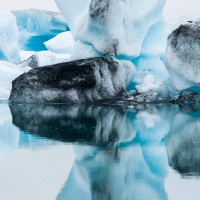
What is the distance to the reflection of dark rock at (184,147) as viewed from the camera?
410cm

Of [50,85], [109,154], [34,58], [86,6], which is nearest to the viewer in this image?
[109,154]

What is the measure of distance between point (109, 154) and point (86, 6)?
1059 centimetres

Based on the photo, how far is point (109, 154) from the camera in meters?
4.80

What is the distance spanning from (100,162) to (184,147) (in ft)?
3.77

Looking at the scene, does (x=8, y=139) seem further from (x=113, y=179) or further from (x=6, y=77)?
(x=6, y=77)

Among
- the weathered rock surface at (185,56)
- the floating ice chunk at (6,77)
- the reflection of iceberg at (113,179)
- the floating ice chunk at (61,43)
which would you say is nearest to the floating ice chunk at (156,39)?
the weathered rock surface at (185,56)

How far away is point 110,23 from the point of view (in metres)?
13.4

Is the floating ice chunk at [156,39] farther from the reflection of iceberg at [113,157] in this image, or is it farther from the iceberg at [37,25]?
the iceberg at [37,25]

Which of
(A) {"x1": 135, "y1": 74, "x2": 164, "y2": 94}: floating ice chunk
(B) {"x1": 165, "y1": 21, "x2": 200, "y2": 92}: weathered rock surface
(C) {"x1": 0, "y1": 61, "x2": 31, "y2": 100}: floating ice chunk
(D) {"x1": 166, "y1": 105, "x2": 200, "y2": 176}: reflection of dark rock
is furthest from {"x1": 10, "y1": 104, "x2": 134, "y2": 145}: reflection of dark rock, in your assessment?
(C) {"x1": 0, "y1": 61, "x2": 31, "y2": 100}: floating ice chunk

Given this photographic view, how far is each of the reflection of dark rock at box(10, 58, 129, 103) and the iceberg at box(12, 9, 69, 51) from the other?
1059 cm

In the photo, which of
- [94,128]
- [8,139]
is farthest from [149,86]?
[8,139]

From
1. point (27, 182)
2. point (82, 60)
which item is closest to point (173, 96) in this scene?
point (82, 60)

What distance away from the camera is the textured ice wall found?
13.4 metres

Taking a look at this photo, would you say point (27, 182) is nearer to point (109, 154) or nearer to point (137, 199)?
point (137, 199)
